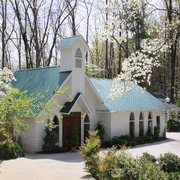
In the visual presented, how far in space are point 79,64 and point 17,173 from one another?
1056cm

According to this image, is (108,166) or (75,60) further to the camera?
(75,60)

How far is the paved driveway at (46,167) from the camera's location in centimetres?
1571

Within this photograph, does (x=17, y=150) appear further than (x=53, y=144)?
No

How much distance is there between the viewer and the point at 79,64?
25.1 metres

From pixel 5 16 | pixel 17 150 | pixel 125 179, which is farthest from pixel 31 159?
pixel 5 16

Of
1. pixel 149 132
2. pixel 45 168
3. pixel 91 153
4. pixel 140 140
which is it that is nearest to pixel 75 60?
pixel 140 140

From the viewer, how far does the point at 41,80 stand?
25.1 m

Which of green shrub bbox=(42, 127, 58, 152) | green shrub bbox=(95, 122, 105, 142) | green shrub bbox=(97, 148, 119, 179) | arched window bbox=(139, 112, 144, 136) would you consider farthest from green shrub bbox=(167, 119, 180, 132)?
green shrub bbox=(97, 148, 119, 179)

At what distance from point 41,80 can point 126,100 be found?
24.0 feet

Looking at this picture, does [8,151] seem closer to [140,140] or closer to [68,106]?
[68,106]

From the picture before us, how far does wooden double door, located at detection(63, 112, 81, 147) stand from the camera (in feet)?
78.9

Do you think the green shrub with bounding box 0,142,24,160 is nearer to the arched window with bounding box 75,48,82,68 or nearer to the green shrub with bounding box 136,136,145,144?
the arched window with bounding box 75,48,82,68

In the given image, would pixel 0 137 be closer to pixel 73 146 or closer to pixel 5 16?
pixel 73 146

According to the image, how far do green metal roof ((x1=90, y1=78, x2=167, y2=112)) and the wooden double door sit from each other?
2810 millimetres
